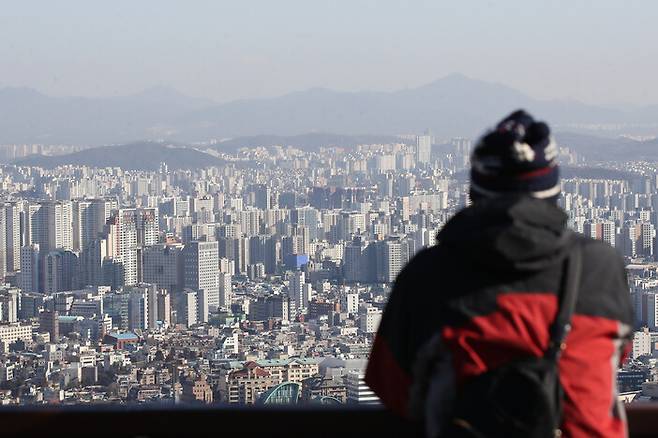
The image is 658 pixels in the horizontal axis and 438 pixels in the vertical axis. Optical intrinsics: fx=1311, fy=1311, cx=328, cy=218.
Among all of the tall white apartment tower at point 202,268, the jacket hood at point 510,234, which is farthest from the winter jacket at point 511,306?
the tall white apartment tower at point 202,268

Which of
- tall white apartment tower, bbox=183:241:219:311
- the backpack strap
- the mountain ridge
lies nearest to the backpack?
the backpack strap

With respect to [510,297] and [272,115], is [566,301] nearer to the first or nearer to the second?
[510,297]

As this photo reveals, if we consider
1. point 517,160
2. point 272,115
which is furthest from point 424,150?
point 517,160

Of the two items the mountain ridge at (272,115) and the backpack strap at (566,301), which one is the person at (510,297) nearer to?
the backpack strap at (566,301)

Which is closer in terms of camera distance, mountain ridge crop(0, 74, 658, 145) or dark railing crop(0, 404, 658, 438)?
dark railing crop(0, 404, 658, 438)

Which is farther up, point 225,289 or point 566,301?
point 566,301

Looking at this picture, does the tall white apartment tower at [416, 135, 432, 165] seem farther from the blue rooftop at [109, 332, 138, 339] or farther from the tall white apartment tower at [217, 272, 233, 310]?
the blue rooftop at [109, 332, 138, 339]

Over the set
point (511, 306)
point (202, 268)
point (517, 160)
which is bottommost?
point (202, 268)

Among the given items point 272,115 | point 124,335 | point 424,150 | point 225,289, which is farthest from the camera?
point 272,115
